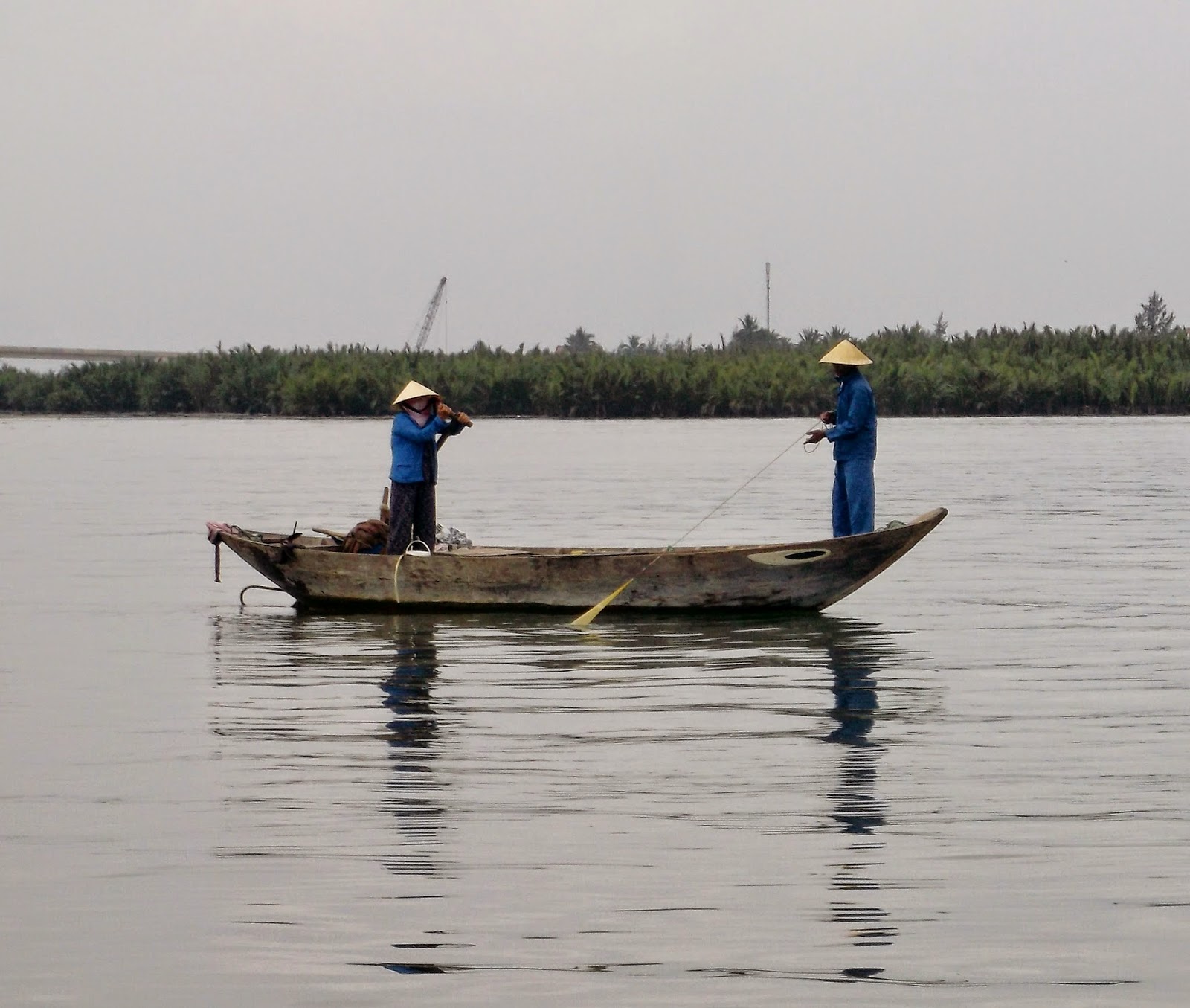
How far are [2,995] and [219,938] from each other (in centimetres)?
69

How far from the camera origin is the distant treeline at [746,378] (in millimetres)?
51438

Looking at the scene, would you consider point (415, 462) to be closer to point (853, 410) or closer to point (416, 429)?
→ point (416, 429)

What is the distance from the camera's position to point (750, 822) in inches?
290

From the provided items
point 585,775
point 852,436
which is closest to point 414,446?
point 852,436

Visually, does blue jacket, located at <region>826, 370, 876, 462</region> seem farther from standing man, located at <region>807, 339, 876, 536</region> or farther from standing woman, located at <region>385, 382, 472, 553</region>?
standing woman, located at <region>385, 382, 472, 553</region>

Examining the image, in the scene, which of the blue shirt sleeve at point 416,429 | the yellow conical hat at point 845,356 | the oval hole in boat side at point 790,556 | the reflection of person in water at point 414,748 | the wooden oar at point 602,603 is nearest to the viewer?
the reflection of person in water at point 414,748

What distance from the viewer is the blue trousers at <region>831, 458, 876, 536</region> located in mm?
14039

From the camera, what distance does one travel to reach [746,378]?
5150 centimetres

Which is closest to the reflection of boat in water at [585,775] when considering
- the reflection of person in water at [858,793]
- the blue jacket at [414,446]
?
the reflection of person in water at [858,793]

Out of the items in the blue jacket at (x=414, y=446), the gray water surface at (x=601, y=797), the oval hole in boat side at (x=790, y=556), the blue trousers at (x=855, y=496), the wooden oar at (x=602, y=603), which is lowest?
the gray water surface at (x=601, y=797)

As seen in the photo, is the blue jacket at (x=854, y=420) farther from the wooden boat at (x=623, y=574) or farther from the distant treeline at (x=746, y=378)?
the distant treeline at (x=746, y=378)

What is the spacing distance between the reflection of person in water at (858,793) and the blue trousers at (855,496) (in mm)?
1244

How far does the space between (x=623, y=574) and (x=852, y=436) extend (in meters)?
1.80

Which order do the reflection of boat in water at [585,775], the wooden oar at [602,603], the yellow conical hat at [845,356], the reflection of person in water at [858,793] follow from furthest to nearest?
the wooden oar at [602,603] < the yellow conical hat at [845,356] < the reflection of boat in water at [585,775] < the reflection of person in water at [858,793]
